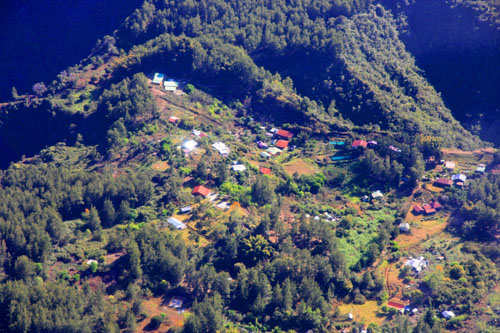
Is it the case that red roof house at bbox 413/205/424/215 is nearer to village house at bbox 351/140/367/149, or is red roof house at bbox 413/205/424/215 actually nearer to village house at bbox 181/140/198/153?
village house at bbox 351/140/367/149

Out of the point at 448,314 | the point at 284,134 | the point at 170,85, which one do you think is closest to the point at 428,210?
the point at 448,314


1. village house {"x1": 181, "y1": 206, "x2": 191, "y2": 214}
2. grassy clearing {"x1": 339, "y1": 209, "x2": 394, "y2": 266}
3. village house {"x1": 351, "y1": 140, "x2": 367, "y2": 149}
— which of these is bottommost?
grassy clearing {"x1": 339, "y1": 209, "x2": 394, "y2": 266}

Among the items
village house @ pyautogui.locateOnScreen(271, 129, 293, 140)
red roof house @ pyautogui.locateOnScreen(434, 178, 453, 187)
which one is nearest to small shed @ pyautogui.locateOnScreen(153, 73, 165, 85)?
village house @ pyautogui.locateOnScreen(271, 129, 293, 140)

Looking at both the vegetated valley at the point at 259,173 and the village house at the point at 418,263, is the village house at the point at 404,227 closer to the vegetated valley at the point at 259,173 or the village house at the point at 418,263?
the vegetated valley at the point at 259,173

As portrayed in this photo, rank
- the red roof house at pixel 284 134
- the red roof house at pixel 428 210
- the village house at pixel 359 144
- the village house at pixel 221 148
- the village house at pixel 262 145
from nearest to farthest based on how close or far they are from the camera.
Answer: the red roof house at pixel 428 210 < the village house at pixel 221 148 < the village house at pixel 359 144 < the village house at pixel 262 145 < the red roof house at pixel 284 134

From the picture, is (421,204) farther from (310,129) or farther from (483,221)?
(310,129)

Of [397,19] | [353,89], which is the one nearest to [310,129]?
[353,89]

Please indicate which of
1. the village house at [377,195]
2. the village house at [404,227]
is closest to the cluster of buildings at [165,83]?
the village house at [377,195]

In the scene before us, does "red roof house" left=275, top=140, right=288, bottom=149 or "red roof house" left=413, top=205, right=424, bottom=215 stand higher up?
"red roof house" left=275, top=140, right=288, bottom=149
